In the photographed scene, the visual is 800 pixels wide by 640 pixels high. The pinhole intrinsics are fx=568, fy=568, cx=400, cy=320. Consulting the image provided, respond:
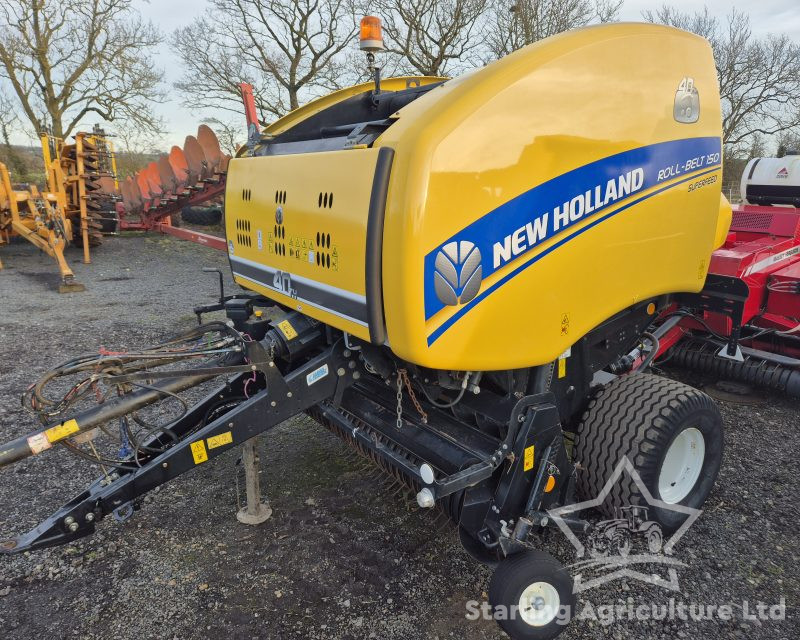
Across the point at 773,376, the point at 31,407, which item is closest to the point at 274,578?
the point at 31,407

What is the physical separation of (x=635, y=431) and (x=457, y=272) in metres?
1.28

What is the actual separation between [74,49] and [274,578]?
22.9m

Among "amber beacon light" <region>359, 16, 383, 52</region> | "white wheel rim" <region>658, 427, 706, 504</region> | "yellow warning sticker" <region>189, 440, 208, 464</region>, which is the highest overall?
"amber beacon light" <region>359, 16, 383, 52</region>

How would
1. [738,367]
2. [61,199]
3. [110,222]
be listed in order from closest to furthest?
[738,367] < [61,199] < [110,222]

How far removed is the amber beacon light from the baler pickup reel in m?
1.37

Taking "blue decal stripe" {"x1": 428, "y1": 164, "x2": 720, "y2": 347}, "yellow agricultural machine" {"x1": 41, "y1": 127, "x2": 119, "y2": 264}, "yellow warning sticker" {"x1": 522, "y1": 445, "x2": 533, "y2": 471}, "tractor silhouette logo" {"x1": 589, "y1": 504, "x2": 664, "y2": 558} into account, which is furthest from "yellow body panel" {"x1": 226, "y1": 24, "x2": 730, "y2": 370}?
"yellow agricultural machine" {"x1": 41, "y1": 127, "x2": 119, "y2": 264}

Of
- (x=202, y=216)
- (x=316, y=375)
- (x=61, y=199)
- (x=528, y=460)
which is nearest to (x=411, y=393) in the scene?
(x=316, y=375)

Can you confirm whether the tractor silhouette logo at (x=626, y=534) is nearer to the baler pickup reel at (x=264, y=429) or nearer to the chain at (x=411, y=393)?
the baler pickup reel at (x=264, y=429)

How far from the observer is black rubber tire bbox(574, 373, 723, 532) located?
2.57 m

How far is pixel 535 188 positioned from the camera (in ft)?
6.73

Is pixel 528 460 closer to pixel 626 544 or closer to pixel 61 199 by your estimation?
pixel 626 544

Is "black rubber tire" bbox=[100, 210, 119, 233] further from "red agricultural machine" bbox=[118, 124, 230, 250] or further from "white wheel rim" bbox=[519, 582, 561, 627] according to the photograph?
"white wheel rim" bbox=[519, 582, 561, 627]

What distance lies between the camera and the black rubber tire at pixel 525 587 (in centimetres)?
209

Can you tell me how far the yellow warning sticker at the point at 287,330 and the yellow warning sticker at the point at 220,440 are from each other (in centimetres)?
53
